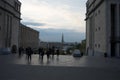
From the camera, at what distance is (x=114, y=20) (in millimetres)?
57094

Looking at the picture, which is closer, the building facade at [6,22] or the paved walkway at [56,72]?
the paved walkway at [56,72]

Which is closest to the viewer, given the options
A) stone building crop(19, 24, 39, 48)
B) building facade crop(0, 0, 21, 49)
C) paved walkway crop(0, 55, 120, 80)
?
paved walkway crop(0, 55, 120, 80)

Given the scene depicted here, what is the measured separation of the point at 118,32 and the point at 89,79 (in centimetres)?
4277

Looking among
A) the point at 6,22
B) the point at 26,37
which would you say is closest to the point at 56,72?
the point at 6,22

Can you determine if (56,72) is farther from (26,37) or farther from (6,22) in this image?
(26,37)

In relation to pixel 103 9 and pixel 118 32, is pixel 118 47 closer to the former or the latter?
pixel 118 32

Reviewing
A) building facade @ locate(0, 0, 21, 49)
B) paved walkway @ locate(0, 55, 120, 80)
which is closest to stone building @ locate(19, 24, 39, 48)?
building facade @ locate(0, 0, 21, 49)

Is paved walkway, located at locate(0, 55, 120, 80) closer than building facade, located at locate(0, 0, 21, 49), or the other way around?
paved walkway, located at locate(0, 55, 120, 80)

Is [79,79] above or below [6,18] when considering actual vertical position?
below

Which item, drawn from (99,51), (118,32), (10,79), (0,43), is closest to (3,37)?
(0,43)

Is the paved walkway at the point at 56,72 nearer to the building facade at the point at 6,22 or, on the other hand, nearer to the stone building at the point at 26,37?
the building facade at the point at 6,22

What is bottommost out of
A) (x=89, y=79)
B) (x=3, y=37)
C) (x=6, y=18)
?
(x=89, y=79)

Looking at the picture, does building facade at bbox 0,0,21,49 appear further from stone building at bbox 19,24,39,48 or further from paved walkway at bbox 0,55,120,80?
stone building at bbox 19,24,39,48

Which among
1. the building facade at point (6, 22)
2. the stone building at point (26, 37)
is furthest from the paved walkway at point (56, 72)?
the stone building at point (26, 37)
